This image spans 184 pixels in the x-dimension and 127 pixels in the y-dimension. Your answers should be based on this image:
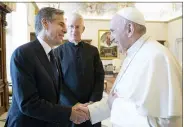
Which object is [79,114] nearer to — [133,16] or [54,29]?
[54,29]

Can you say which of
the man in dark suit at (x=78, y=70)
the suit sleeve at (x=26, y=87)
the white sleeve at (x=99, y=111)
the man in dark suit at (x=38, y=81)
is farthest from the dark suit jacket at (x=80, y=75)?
the suit sleeve at (x=26, y=87)

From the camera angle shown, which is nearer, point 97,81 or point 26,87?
point 26,87

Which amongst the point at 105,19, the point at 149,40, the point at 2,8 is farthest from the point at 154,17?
the point at 149,40

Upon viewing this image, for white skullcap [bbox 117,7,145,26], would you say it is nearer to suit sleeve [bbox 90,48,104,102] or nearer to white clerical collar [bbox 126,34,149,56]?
white clerical collar [bbox 126,34,149,56]

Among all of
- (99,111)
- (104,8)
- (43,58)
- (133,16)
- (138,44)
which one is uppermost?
(104,8)

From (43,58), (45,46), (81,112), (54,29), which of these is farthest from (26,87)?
(81,112)

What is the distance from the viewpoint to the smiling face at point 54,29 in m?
2.00

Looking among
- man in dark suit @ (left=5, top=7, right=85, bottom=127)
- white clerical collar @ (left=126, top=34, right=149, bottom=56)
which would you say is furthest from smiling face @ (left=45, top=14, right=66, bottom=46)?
white clerical collar @ (left=126, top=34, right=149, bottom=56)

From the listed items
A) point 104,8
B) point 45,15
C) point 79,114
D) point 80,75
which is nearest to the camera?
point 45,15

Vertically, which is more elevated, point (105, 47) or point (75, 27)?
point (75, 27)

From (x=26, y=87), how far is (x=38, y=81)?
0.35 ft

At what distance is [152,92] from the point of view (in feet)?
5.62

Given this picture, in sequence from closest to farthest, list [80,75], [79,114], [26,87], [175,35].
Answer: [26,87], [79,114], [80,75], [175,35]

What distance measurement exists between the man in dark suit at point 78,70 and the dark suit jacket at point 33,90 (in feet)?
2.41
